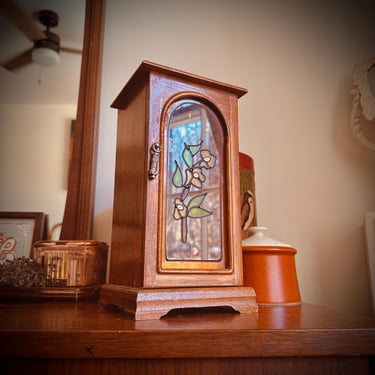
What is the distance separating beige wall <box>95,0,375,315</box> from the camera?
0.98 metres

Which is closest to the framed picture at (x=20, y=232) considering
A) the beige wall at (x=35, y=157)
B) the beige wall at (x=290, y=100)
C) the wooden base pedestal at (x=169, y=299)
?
the beige wall at (x=35, y=157)

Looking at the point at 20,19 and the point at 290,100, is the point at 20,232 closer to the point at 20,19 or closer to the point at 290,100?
the point at 20,19

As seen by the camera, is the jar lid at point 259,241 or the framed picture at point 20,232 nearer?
the jar lid at point 259,241

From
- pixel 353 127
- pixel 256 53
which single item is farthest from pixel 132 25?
pixel 353 127

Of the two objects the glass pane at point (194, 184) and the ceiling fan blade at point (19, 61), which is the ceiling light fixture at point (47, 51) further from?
the glass pane at point (194, 184)

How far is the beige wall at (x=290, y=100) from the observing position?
0.98 m

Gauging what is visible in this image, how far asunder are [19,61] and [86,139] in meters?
0.31

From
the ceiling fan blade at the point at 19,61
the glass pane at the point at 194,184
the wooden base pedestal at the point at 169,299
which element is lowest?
the wooden base pedestal at the point at 169,299

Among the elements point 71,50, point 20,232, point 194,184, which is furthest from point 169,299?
point 71,50

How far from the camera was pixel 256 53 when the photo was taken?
1108 mm

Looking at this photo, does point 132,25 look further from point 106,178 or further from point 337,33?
point 337,33

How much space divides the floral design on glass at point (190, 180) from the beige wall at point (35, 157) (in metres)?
0.45

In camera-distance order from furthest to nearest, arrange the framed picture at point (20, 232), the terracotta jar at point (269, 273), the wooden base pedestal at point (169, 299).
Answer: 1. the framed picture at point (20, 232)
2. the terracotta jar at point (269, 273)
3. the wooden base pedestal at point (169, 299)

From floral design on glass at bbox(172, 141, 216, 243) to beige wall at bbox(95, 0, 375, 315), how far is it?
0.42 metres
